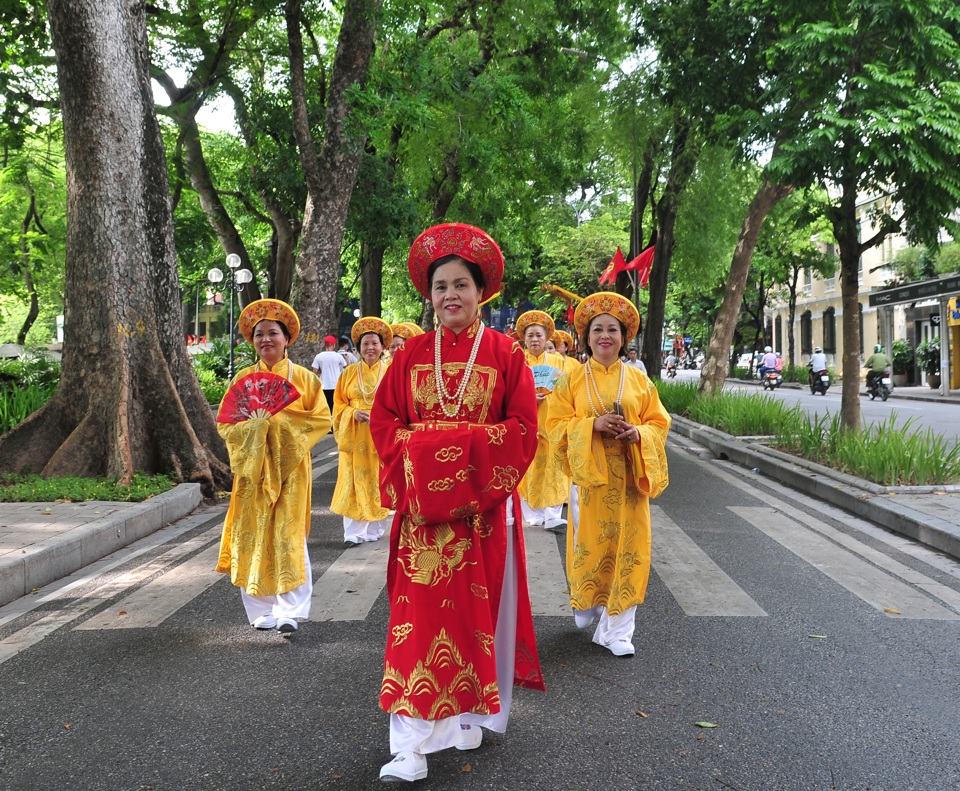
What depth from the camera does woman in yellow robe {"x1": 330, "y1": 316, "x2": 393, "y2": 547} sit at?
7477 millimetres

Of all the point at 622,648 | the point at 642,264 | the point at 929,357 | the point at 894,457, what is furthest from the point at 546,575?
the point at 929,357

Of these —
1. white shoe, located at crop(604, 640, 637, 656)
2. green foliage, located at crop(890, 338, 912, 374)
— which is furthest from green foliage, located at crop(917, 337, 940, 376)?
white shoe, located at crop(604, 640, 637, 656)

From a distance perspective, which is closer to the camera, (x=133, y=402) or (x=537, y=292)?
(x=133, y=402)

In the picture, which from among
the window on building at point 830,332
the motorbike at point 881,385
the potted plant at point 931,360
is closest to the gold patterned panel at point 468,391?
the motorbike at point 881,385

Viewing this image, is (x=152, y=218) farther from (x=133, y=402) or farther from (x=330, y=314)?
(x=330, y=314)

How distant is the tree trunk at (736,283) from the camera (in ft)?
54.9

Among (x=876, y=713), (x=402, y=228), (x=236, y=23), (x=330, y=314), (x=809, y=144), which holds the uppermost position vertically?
(x=236, y=23)

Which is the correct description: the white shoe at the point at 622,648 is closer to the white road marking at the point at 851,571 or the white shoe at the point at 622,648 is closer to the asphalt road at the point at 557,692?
the asphalt road at the point at 557,692

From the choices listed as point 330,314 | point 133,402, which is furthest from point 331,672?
point 330,314

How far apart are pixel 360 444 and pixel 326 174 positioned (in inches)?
348

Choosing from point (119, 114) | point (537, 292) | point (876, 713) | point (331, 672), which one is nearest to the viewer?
point (876, 713)

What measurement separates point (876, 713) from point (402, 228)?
1953 centimetres

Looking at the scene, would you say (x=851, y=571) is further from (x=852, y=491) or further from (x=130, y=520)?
(x=130, y=520)

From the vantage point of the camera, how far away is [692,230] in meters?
25.4
